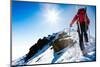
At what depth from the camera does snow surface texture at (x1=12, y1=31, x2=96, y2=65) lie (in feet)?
7.07

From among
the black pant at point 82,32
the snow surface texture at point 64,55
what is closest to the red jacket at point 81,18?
the black pant at point 82,32

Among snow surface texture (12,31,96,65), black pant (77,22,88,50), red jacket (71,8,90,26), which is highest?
red jacket (71,8,90,26)

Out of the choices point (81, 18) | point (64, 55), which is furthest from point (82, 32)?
point (64, 55)

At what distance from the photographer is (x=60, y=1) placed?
2.28 m

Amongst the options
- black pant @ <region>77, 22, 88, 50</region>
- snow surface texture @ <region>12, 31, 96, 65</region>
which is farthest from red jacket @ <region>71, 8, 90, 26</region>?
snow surface texture @ <region>12, 31, 96, 65</region>

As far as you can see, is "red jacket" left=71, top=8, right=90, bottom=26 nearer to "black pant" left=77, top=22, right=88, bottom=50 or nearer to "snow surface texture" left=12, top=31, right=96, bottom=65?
"black pant" left=77, top=22, right=88, bottom=50

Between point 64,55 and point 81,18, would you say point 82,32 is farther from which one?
point 64,55

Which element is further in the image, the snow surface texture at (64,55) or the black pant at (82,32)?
the black pant at (82,32)

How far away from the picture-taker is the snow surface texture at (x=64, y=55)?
7.07ft

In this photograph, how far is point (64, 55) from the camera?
7.44 feet

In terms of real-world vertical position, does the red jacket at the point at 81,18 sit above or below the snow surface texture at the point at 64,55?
above

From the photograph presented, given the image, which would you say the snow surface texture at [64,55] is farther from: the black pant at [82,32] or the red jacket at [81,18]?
the red jacket at [81,18]
